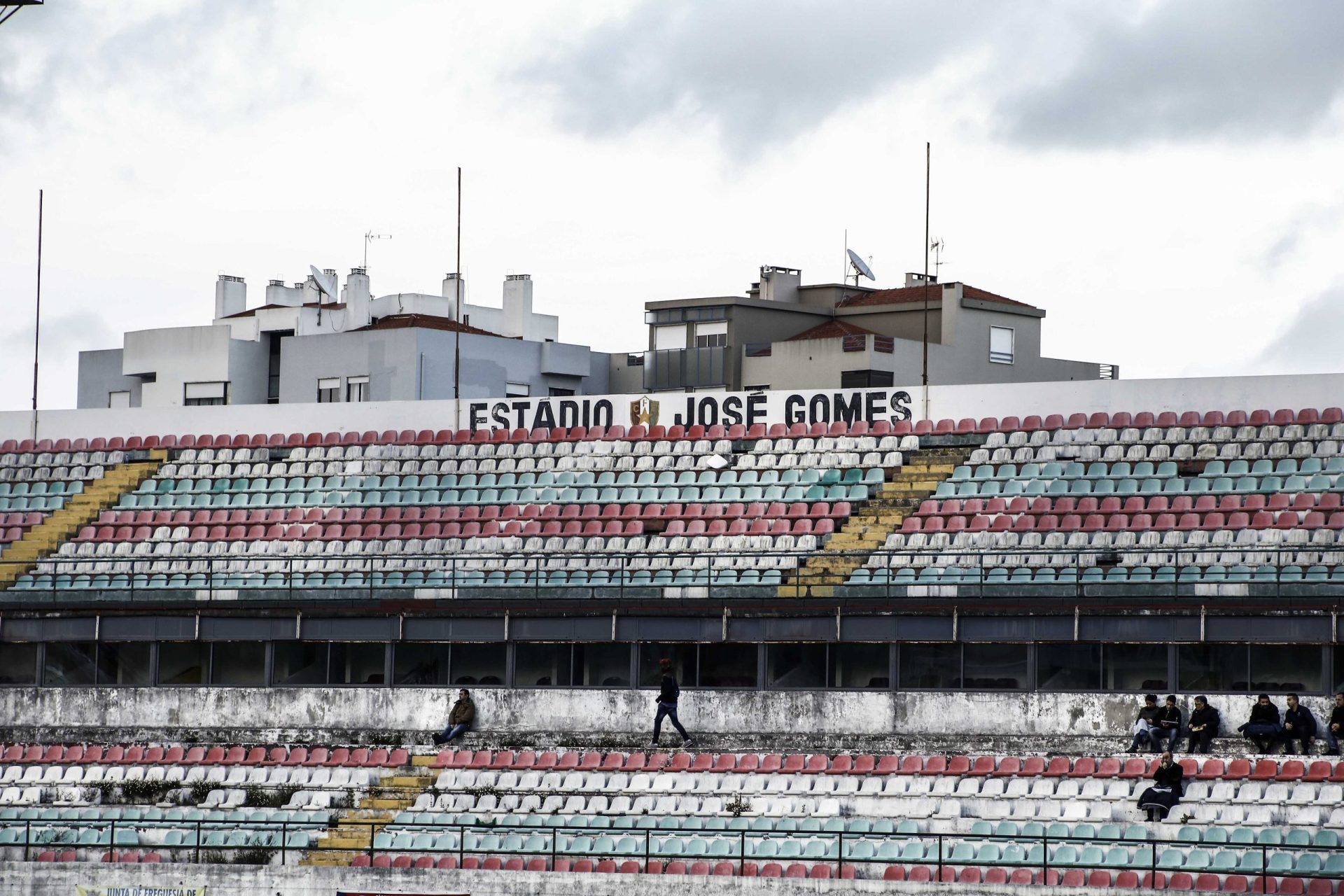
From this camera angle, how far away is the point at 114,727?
38.2 m

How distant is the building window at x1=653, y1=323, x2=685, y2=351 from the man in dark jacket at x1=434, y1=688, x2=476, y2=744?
35174 mm

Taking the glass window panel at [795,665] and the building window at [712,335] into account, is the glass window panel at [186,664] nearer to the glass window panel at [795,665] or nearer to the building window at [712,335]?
the glass window panel at [795,665]

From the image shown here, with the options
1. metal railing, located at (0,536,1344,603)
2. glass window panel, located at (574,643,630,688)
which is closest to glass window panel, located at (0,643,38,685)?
metal railing, located at (0,536,1344,603)

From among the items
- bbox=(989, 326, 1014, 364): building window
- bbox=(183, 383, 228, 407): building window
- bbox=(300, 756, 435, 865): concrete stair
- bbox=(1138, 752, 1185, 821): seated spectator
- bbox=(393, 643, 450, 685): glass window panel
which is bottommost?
bbox=(300, 756, 435, 865): concrete stair

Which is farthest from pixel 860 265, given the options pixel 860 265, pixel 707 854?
pixel 707 854

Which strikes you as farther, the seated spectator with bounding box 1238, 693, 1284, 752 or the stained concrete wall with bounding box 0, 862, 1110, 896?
the seated spectator with bounding box 1238, 693, 1284, 752

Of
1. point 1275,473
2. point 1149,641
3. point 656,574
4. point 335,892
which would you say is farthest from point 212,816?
point 1275,473

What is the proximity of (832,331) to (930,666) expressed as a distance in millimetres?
34419

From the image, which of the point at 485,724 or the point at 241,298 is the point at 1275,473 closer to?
the point at 485,724

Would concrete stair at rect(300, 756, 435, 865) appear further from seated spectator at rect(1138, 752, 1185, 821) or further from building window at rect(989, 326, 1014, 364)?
building window at rect(989, 326, 1014, 364)

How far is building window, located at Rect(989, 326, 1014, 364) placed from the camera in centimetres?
6738

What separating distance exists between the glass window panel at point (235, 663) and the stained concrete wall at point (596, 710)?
41 centimetres

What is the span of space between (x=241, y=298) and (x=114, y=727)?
132 ft

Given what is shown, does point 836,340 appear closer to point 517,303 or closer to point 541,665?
point 517,303
